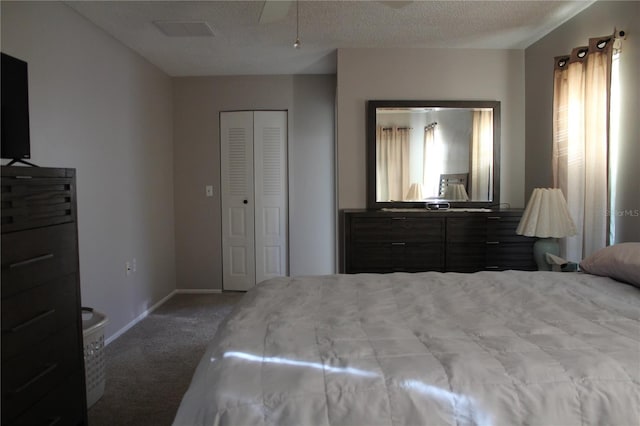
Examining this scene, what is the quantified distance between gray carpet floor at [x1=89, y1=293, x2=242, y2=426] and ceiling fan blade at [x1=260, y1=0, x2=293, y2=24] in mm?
2152

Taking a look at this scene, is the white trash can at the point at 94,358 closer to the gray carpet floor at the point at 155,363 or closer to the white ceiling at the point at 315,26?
the gray carpet floor at the point at 155,363

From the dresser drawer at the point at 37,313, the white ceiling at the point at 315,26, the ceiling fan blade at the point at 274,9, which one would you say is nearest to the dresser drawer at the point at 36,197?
the dresser drawer at the point at 37,313

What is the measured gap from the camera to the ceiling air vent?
10.3 ft

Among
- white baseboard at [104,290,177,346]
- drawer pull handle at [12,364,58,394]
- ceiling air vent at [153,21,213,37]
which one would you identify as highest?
ceiling air vent at [153,21,213,37]

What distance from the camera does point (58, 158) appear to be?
2635 millimetres

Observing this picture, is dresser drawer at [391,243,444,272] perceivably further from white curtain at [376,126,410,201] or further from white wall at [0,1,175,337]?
white wall at [0,1,175,337]

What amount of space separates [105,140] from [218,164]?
1.57m

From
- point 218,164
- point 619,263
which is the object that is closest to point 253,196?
point 218,164

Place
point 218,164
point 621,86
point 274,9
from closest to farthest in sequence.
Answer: point 274,9 → point 621,86 → point 218,164

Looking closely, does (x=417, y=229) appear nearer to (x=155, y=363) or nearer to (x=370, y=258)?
(x=370, y=258)

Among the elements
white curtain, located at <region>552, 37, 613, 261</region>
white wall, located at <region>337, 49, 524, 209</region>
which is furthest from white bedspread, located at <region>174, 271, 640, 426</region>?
white wall, located at <region>337, 49, 524, 209</region>

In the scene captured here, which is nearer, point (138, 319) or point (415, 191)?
point (138, 319)

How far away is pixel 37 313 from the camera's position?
1.59 metres

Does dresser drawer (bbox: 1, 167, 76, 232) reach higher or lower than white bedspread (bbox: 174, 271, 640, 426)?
higher
